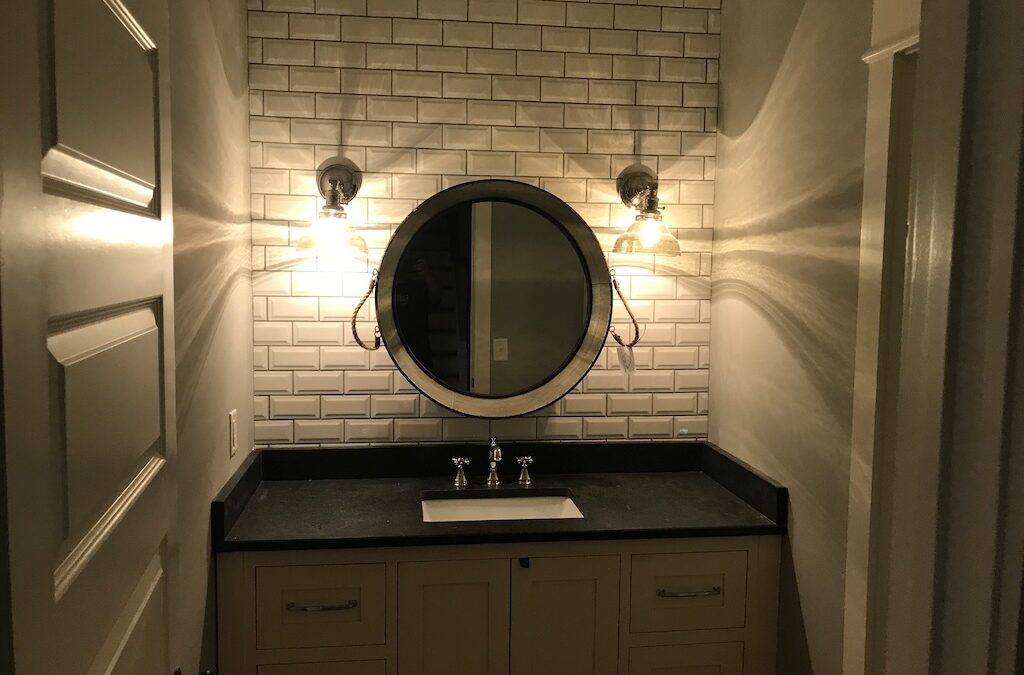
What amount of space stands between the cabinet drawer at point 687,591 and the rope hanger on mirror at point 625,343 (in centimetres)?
68

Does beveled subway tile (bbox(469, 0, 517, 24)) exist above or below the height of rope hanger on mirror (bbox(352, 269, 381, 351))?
above

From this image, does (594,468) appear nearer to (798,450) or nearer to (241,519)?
(798,450)

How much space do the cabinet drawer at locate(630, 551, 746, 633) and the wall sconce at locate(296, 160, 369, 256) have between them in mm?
1173

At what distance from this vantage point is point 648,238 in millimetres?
2254

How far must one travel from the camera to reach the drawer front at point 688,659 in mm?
1925

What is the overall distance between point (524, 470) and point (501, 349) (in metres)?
0.37

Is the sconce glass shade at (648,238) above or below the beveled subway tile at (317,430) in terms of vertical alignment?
above

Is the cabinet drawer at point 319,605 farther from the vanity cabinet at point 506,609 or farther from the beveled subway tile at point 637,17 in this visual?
the beveled subway tile at point 637,17

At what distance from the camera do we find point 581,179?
2.35 meters

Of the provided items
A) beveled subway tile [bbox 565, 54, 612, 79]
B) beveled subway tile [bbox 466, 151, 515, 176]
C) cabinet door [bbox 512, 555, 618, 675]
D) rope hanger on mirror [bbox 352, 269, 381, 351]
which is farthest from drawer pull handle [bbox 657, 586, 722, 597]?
beveled subway tile [bbox 565, 54, 612, 79]

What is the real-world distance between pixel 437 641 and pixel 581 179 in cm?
140

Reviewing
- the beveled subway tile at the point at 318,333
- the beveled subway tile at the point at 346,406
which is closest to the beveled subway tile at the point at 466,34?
the beveled subway tile at the point at 318,333

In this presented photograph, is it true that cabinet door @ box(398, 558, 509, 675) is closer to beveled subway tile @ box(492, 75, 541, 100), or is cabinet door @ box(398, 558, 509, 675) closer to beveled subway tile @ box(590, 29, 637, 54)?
beveled subway tile @ box(492, 75, 541, 100)

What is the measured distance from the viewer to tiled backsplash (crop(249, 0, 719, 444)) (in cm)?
223
